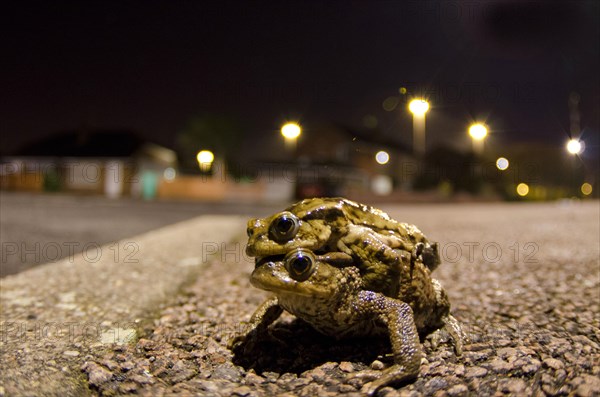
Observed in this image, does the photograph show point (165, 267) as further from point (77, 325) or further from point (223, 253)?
point (77, 325)

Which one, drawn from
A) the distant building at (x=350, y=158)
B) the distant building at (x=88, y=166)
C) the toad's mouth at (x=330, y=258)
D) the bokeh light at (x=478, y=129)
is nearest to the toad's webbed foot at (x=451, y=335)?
the toad's mouth at (x=330, y=258)

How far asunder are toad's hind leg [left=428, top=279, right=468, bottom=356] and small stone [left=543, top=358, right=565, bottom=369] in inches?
15.6

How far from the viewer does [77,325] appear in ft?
9.06

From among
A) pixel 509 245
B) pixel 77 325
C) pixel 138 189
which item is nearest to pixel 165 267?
pixel 77 325

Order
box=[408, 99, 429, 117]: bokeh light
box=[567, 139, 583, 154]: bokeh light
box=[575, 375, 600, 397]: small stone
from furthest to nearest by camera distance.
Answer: box=[567, 139, 583, 154]: bokeh light < box=[408, 99, 429, 117]: bokeh light < box=[575, 375, 600, 397]: small stone

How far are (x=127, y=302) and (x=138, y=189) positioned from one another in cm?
3034

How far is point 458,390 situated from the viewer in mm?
1911

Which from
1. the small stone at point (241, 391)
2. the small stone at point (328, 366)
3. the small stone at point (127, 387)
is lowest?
the small stone at point (127, 387)

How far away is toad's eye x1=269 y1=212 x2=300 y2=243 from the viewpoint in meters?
2.00

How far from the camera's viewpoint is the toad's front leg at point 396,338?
1.88 metres

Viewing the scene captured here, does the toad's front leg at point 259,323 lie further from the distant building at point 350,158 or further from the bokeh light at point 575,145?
the distant building at point 350,158

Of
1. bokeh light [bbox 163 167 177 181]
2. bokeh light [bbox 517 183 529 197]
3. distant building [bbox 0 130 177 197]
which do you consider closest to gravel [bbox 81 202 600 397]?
distant building [bbox 0 130 177 197]

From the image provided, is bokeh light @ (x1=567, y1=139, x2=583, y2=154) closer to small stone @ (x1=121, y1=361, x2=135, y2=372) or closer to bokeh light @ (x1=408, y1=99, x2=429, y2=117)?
bokeh light @ (x1=408, y1=99, x2=429, y2=117)

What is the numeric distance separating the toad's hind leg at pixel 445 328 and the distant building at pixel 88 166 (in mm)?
29825
